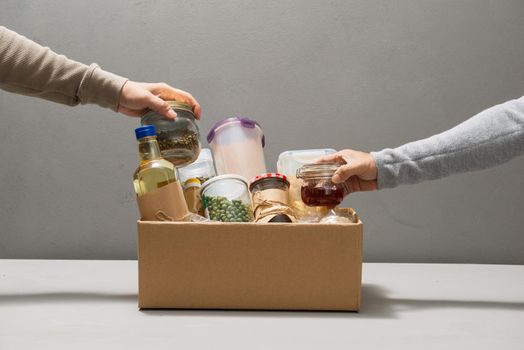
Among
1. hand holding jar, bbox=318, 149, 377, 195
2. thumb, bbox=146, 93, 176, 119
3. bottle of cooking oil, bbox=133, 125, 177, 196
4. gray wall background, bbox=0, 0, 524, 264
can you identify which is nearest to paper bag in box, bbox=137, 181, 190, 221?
bottle of cooking oil, bbox=133, 125, 177, 196

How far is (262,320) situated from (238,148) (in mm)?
358

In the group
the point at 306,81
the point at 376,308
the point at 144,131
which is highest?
the point at 306,81

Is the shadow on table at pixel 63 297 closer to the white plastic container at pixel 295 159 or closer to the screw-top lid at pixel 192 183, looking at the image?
the screw-top lid at pixel 192 183

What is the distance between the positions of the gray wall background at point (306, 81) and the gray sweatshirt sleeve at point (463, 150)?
1.70 ft

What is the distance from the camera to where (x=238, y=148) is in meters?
1.09

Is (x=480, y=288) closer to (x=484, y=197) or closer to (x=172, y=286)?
(x=484, y=197)

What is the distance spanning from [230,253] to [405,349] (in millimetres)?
277

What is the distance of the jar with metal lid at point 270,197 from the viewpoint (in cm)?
95

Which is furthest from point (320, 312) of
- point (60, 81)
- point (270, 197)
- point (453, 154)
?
point (60, 81)

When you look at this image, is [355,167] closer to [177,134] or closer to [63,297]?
[177,134]

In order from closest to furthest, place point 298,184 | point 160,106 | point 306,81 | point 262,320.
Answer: point 262,320 → point 160,106 → point 298,184 → point 306,81

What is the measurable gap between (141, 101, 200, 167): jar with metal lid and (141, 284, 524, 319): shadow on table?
24cm

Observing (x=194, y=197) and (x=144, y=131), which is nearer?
A: (x=144, y=131)

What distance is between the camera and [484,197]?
149cm
